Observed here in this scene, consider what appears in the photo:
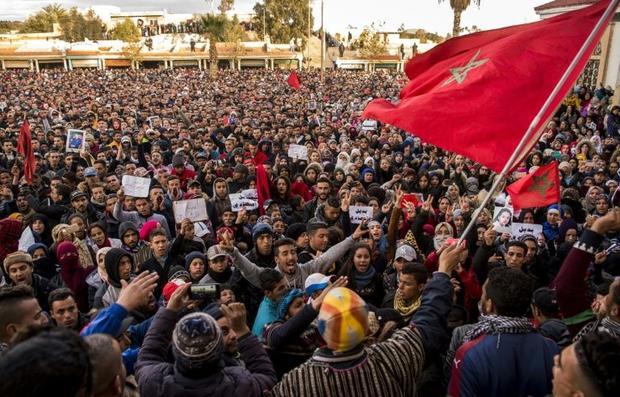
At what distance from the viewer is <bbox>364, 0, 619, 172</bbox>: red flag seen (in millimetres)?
3283

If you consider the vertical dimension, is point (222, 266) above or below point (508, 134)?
below

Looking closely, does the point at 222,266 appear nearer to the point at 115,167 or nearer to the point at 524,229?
the point at 524,229

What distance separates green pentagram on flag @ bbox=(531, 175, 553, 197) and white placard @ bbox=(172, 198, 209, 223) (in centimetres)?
387

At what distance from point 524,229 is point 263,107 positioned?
18.7 m

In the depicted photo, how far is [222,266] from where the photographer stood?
4.23 m

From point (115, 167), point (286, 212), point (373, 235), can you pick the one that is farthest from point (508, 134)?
point (115, 167)

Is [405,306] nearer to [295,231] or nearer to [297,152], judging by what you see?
[295,231]

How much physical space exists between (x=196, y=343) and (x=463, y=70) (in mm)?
2669

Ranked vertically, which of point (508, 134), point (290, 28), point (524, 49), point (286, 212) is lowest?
point (286, 212)

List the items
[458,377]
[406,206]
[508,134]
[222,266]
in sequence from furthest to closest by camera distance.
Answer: [406,206] < [222,266] < [508,134] < [458,377]

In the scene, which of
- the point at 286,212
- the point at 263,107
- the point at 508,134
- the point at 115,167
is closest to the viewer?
the point at 508,134

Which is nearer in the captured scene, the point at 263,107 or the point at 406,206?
the point at 406,206

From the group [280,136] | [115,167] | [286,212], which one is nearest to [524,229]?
[286,212]

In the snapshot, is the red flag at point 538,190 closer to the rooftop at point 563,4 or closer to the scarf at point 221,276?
the scarf at point 221,276
